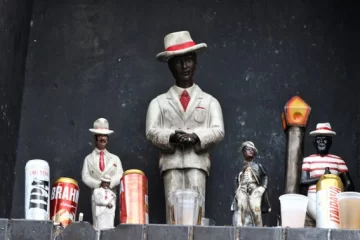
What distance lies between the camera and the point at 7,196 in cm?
755

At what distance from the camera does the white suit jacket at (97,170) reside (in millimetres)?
7211

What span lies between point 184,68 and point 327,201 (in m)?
1.08

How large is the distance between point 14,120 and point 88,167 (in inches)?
24.5

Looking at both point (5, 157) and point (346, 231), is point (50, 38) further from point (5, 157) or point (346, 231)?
point (346, 231)

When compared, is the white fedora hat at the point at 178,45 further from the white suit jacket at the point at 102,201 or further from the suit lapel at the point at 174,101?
the white suit jacket at the point at 102,201

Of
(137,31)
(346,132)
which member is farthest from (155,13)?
(346,132)

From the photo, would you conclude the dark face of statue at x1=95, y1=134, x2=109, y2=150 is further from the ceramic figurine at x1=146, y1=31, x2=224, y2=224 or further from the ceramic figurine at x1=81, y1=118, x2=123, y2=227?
the ceramic figurine at x1=146, y1=31, x2=224, y2=224

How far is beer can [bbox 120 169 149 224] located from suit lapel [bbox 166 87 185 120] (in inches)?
20.2

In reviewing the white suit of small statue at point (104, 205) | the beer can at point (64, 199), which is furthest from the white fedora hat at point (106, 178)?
the beer can at point (64, 199)

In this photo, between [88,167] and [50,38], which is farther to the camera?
[50,38]

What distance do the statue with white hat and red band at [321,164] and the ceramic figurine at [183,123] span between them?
1.39 feet

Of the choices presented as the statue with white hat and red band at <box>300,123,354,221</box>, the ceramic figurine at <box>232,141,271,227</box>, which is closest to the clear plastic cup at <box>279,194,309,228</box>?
the ceramic figurine at <box>232,141,271,227</box>

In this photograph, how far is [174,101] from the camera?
7395mm

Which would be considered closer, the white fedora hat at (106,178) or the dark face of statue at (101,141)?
the white fedora hat at (106,178)
